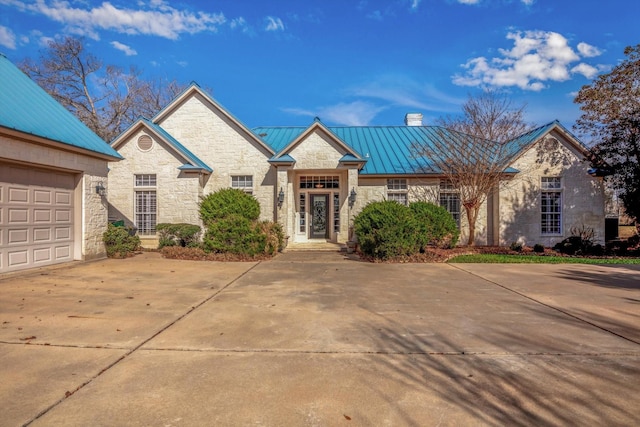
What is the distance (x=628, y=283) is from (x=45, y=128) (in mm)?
15885

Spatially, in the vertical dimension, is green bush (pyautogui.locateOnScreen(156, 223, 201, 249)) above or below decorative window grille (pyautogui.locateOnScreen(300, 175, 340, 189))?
below

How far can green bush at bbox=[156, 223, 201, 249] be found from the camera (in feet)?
47.3

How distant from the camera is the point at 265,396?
3.27 metres

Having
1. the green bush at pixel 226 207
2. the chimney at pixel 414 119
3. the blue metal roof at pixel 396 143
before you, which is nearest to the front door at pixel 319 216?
the blue metal roof at pixel 396 143

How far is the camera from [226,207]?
13.1 metres

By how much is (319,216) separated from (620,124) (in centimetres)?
1343

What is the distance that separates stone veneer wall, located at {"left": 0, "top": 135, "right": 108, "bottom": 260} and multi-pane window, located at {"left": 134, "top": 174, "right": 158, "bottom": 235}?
12.2ft

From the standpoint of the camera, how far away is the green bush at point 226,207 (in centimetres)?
1312

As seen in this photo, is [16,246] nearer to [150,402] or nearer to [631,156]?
[150,402]

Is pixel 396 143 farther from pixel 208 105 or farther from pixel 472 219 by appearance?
pixel 208 105

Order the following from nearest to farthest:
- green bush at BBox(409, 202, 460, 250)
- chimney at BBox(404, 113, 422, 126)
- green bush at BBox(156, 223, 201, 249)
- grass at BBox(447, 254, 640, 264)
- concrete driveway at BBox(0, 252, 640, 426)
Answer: concrete driveway at BBox(0, 252, 640, 426) → grass at BBox(447, 254, 640, 264) → green bush at BBox(156, 223, 201, 249) → green bush at BBox(409, 202, 460, 250) → chimney at BBox(404, 113, 422, 126)

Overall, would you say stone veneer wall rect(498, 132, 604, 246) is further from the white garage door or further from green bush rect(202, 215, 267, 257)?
the white garage door

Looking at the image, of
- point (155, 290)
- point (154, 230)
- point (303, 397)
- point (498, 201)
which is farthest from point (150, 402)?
point (498, 201)

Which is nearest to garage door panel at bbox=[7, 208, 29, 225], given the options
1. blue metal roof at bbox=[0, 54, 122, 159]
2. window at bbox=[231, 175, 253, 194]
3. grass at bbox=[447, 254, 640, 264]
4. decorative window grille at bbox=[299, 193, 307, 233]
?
blue metal roof at bbox=[0, 54, 122, 159]
